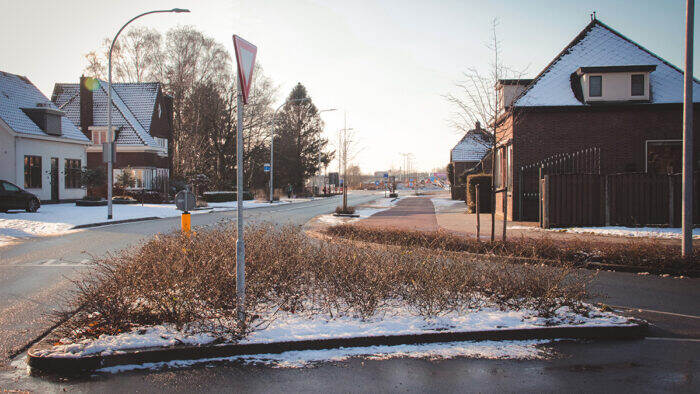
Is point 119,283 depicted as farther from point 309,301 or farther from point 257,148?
point 257,148

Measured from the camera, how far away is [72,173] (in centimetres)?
3189

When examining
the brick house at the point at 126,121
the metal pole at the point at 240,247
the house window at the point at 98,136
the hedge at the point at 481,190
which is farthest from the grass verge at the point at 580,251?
the house window at the point at 98,136

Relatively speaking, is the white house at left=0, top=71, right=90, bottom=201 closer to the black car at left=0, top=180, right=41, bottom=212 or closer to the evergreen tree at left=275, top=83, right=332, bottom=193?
the black car at left=0, top=180, right=41, bottom=212

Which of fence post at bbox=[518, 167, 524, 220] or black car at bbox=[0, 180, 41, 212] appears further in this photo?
black car at bbox=[0, 180, 41, 212]

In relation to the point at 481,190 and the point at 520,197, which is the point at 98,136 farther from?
the point at 520,197

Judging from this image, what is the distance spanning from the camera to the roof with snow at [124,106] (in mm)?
39219

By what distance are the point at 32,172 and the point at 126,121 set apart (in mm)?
11822

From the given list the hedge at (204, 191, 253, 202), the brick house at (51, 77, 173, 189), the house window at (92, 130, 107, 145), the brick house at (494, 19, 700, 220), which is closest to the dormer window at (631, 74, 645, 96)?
the brick house at (494, 19, 700, 220)

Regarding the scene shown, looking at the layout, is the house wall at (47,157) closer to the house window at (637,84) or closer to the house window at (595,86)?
the house window at (595,86)

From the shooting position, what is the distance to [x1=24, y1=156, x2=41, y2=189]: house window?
28.4 m

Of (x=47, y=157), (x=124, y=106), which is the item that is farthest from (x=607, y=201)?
(x=124, y=106)

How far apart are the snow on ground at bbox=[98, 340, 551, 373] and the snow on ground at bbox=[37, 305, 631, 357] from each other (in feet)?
0.51

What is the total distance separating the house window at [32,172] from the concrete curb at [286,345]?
28432mm

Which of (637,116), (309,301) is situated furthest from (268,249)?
(637,116)
